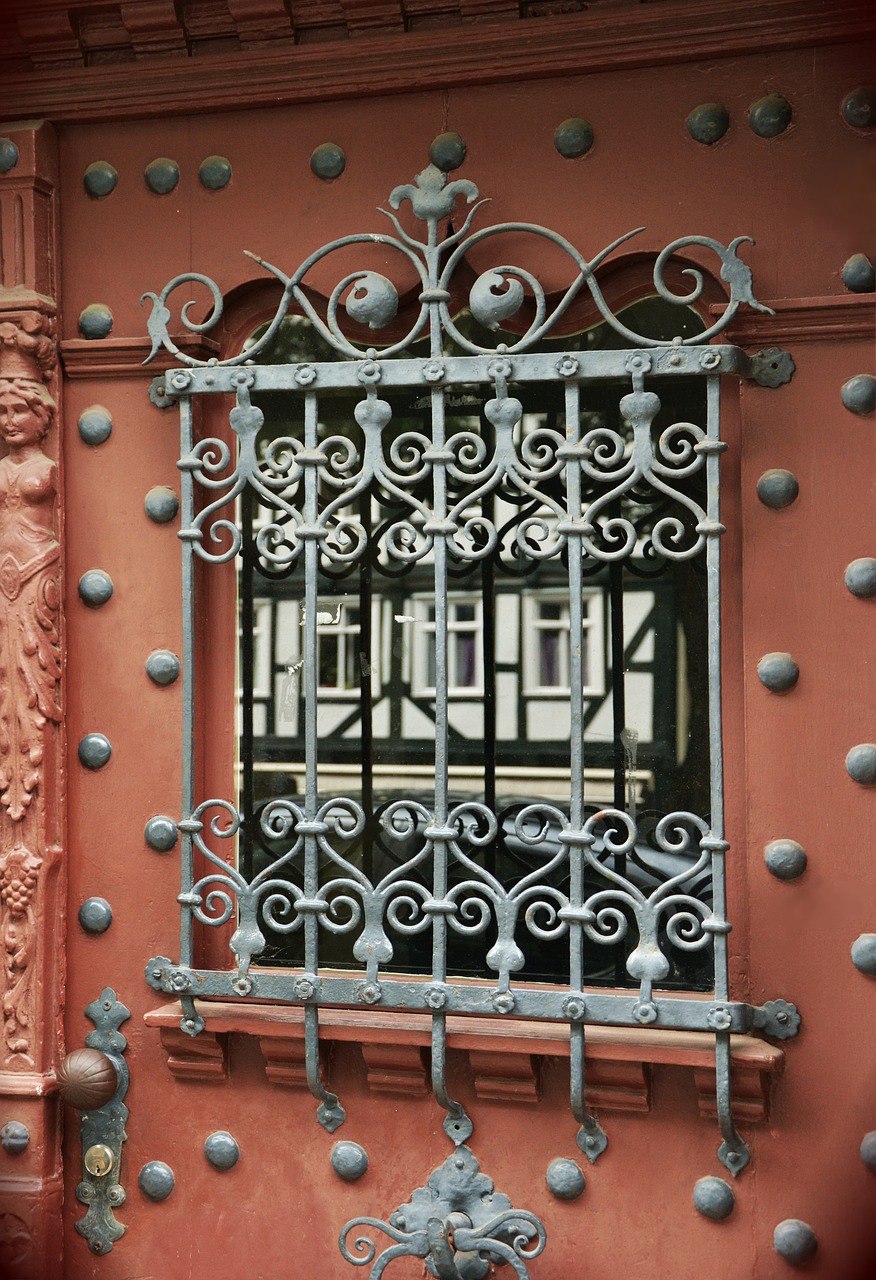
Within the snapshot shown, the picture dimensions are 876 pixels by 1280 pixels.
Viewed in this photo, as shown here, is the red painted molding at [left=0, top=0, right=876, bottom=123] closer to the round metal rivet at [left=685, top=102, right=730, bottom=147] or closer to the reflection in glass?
the round metal rivet at [left=685, top=102, right=730, bottom=147]

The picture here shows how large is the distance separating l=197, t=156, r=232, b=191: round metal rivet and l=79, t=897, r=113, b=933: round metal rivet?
1657mm

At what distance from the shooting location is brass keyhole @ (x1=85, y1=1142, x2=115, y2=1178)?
3150mm

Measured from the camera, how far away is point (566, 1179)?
114 inches

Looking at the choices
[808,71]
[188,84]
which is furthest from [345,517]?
[808,71]

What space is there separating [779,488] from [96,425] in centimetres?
155

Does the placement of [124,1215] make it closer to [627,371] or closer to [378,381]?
[378,381]

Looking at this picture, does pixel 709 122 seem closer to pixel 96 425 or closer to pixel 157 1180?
pixel 96 425

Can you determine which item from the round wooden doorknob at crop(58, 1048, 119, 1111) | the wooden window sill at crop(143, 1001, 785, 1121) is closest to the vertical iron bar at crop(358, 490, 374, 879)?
the wooden window sill at crop(143, 1001, 785, 1121)

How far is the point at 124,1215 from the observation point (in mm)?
3172

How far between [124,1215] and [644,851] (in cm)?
148

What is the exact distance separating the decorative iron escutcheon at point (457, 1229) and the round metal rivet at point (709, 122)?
2.19 metres

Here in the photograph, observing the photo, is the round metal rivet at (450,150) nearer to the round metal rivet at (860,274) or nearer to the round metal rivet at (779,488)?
the round metal rivet at (860,274)

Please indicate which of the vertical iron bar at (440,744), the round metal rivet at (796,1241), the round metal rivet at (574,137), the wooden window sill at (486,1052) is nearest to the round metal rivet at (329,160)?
the vertical iron bar at (440,744)

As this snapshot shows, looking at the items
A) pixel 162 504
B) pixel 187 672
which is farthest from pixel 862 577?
pixel 162 504
